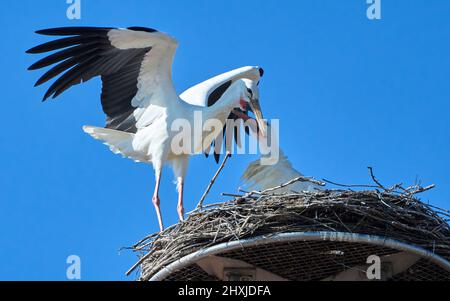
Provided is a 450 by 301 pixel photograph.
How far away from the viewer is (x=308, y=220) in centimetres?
1049

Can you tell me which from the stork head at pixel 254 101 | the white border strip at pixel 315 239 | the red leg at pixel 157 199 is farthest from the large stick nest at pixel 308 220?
the stork head at pixel 254 101

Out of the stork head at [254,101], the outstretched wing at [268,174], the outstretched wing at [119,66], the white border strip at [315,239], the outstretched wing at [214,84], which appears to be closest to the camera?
the white border strip at [315,239]

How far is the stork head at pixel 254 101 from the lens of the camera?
1391 cm

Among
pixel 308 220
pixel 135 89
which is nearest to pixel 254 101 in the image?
pixel 135 89

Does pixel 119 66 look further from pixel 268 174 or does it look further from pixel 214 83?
pixel 268 174

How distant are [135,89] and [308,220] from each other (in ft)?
12.1

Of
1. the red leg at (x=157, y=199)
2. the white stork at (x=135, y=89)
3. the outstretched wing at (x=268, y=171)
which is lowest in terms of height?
the red leg at (x=157, y=199)

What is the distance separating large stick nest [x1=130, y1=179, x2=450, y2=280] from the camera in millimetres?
10445

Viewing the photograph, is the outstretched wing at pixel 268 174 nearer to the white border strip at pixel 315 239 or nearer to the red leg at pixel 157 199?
the red leg at pixel 157 199

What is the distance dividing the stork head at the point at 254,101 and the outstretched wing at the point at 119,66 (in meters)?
0.97

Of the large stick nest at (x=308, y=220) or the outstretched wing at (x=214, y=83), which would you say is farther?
the outstretched wing at (x=214, y=83)
